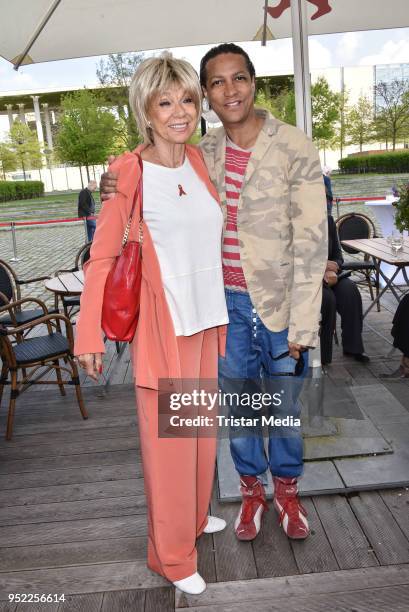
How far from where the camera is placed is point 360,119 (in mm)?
39031

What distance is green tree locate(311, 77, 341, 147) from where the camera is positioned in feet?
117

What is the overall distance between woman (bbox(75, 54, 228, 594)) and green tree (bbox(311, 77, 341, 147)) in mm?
35894

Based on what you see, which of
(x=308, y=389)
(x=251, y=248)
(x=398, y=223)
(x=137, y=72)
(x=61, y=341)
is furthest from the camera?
(x=398, y=223)

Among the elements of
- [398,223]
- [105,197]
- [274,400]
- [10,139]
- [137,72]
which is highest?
[10,139]

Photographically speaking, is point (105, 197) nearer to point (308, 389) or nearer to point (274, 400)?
point (274, 400)

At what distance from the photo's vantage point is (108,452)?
3346 millimetres

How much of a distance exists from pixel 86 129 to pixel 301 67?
32405 mm

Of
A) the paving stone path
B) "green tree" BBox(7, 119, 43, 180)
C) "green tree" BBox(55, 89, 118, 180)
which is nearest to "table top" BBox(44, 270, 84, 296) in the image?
the paving stone path

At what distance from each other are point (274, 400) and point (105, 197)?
1.10 m

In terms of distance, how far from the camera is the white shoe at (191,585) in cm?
207

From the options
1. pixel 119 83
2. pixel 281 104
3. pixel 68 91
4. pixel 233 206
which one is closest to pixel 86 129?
pixel 119 83

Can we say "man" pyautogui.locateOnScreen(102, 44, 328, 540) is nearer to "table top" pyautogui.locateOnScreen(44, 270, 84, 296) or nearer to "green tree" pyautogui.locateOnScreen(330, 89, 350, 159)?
"table top" pyautogui.locateOnScreen(44, 270, 84, 296)

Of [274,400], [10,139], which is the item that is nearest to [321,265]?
[274,400]

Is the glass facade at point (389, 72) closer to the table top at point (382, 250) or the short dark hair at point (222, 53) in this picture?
the table top at point (382, 250)
